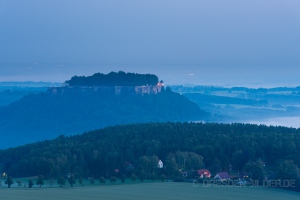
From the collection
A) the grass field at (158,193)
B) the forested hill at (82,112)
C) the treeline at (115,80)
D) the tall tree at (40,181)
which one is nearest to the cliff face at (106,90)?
the forested hill at (82,112)

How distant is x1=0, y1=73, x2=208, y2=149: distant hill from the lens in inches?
2766

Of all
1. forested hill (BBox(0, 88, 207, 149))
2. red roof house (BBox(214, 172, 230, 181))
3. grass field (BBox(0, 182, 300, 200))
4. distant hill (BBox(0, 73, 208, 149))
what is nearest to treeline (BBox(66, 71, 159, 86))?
distant hill (BBox(0, 73, 208, 149))

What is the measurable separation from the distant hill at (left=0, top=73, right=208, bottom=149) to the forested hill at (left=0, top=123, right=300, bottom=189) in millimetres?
25042

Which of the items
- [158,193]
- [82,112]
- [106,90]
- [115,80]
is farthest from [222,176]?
[115,80]

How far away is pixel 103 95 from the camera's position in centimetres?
7825

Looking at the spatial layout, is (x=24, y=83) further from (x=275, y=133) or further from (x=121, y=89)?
(x=275, y=133)

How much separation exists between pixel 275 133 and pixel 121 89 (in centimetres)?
3792

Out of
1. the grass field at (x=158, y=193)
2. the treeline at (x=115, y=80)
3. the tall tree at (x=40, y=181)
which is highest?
the treeline at (x=115, y=80)

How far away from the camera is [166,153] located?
38562 millimetres

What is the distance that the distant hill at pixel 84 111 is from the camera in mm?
70250

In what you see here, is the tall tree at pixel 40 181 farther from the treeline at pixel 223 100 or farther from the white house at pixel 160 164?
the treeline at pixel 223 100

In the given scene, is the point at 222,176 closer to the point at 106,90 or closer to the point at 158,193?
the point at 158,193

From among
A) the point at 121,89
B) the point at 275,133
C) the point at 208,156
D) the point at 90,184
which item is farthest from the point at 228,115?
the point at 90,184

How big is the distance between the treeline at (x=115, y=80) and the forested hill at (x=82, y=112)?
116 centimetres
